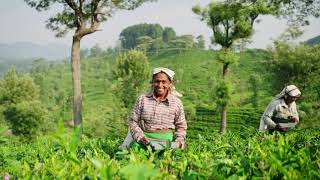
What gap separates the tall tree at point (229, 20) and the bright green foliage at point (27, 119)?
79.0 feet

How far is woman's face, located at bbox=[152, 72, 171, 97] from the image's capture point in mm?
5312

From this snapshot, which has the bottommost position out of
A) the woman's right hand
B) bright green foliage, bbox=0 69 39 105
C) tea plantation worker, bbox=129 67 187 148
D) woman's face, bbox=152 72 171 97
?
bright green foliage, bbox=0 69 39 105

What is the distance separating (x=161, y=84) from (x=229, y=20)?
2504 centimetres

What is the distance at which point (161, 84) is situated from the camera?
5375 millimetres

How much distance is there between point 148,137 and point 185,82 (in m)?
82.0

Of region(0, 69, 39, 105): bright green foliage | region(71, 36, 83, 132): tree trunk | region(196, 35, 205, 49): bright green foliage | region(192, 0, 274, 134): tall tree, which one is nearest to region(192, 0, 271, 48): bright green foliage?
region(192, 0, 274, 134): tall tree

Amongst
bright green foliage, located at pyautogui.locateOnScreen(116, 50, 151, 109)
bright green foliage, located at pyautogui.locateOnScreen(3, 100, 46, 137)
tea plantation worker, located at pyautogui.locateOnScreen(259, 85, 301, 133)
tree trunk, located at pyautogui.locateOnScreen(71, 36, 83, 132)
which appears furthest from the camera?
bright green foliage, located at pyautogui.locateOnScreen(3, 100, 46, 137)

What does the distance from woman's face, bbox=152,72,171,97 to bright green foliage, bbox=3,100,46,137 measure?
4277 centimetres

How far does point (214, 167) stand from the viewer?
1.81 m

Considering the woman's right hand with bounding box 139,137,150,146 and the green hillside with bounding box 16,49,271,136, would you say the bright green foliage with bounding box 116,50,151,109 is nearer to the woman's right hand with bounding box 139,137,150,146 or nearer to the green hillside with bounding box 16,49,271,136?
the green hillside with bounding box 16,49,271,136

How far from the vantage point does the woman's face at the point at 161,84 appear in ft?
17.4

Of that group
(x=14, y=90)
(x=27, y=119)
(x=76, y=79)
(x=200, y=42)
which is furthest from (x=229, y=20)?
(x=200, y=42)

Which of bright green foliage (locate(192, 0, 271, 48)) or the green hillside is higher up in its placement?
bright green foliage (locate(192, 0, 271, 48))

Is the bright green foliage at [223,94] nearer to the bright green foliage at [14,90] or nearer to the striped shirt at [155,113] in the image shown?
the striped shirt at [155,113]
